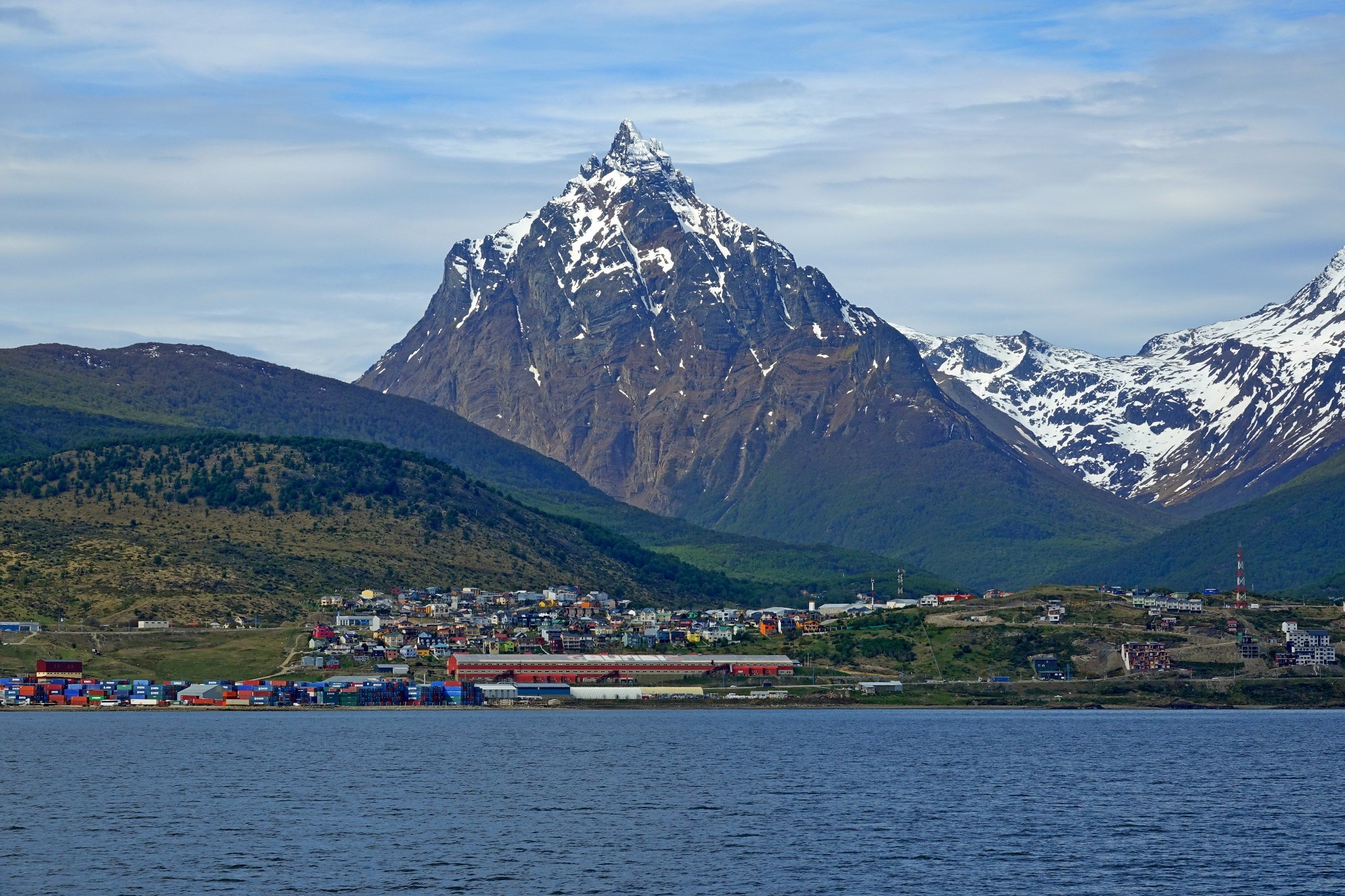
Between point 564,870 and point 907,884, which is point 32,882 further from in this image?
point 907,884

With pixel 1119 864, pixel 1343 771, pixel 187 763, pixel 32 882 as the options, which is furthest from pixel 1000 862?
pixel 187 763

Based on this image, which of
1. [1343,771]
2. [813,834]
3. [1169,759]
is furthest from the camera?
[1169,759]

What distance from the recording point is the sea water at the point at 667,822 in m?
110

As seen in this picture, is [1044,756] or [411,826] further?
[1044,756]

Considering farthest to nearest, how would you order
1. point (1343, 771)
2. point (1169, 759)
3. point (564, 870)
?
point (1169, 759) → point (1343, 771) → point (564, 870)

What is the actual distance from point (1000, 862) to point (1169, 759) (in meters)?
77.5

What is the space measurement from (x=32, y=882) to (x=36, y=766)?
2814 inches

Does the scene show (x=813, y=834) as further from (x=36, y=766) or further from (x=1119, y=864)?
(x=36, y=766)

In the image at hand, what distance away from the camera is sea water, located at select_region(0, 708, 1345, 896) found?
10981 cm

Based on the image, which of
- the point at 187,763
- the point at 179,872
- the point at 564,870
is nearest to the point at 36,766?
the point at 187,763

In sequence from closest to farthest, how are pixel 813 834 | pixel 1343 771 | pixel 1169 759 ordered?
pixel 813 834 < pixel 1343 771 < pixel 1169 759

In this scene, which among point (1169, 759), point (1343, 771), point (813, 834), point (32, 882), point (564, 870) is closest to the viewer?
point (32, 882)

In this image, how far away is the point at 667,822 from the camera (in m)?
136

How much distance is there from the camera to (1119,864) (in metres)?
116
